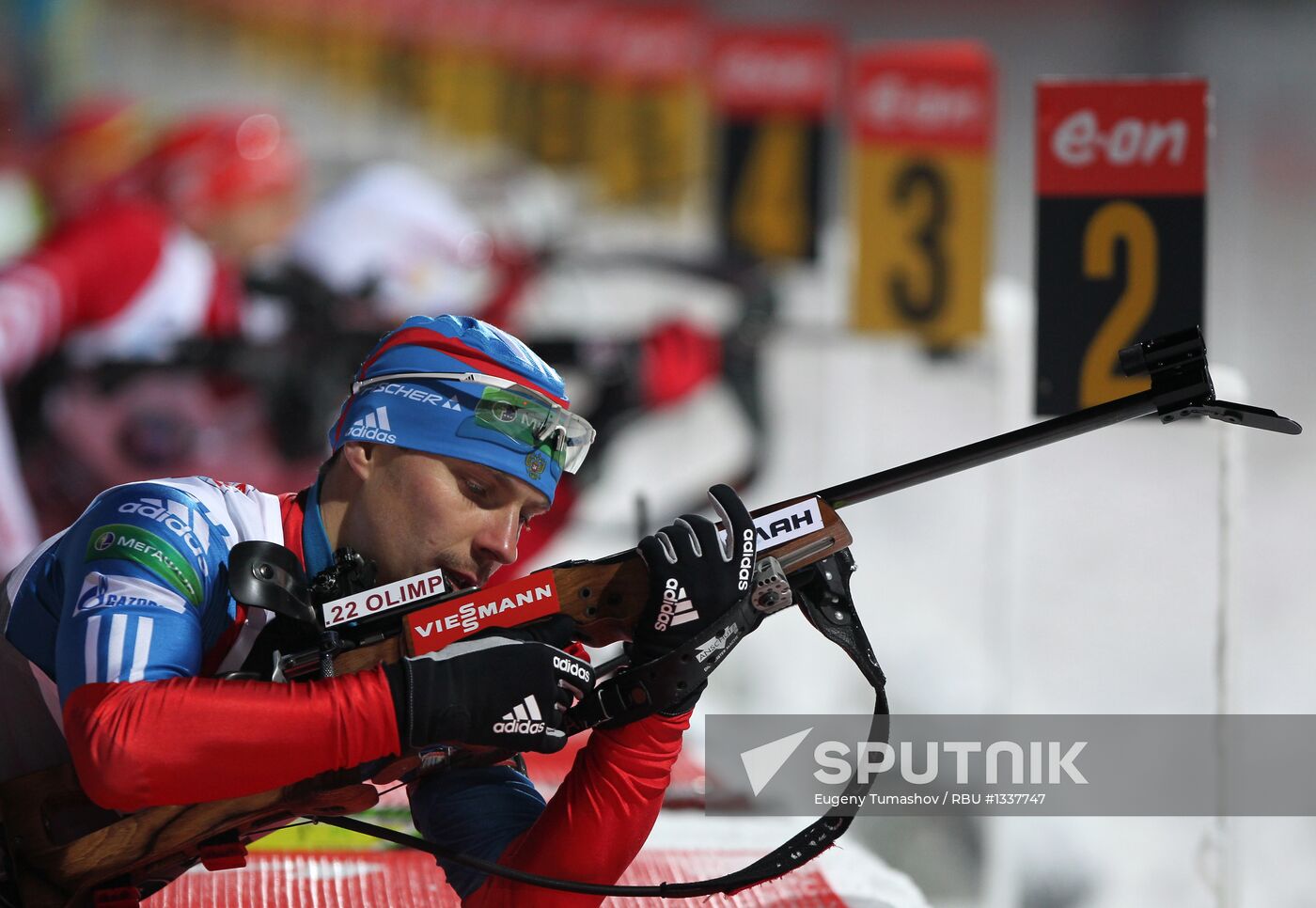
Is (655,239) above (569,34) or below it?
below

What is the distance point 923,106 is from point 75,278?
3516mm

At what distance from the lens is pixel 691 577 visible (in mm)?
2209

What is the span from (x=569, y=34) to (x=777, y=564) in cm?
1453

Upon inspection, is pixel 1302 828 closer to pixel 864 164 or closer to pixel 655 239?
pixel 864 164

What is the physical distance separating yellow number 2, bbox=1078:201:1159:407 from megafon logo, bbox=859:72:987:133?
2.76 metres

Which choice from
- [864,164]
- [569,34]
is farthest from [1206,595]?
[569,34]

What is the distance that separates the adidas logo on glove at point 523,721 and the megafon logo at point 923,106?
4325mm

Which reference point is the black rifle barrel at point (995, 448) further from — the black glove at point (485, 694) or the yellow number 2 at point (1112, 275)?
the yellow number 2 at point (1112, 275)

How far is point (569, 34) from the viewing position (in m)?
16.2

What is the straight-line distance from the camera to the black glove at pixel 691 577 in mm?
2213

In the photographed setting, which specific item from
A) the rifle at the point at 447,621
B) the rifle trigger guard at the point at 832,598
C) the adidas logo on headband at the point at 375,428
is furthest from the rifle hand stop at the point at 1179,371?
the adidas logo on headband at the point at 375,428

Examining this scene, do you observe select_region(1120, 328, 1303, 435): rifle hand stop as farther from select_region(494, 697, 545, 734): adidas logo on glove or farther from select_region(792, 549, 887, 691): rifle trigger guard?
select_region(494, 697, 545, 734): adidas logo on glove

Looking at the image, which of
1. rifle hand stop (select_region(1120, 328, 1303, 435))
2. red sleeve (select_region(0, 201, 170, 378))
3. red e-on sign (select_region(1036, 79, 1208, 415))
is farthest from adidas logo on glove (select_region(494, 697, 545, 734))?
red sleeve (select_region(0, 201, 170, 378))

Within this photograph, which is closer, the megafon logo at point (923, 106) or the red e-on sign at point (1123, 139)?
the red e-on sign at point (1123, 139)
